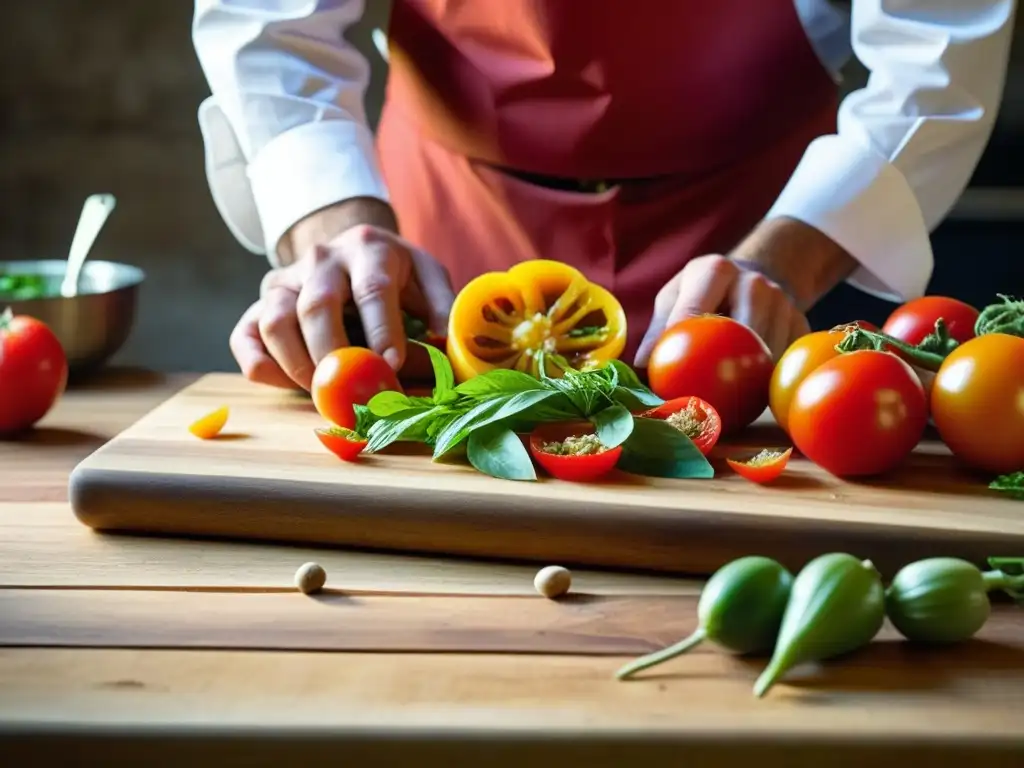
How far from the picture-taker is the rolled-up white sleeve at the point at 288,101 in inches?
51.4

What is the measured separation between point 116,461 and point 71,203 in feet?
5.90

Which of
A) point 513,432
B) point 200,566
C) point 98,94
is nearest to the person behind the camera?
point 200,566

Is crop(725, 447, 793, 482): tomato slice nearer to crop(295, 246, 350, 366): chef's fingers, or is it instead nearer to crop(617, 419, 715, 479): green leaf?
crop(617, 419, 715, 479): green leaf

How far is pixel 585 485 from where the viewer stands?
863 mm

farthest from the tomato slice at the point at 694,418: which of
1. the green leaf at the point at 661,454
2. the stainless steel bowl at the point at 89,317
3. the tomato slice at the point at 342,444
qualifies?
the stainless steel bowl at the point at 89,317

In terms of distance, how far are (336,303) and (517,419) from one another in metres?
0.29

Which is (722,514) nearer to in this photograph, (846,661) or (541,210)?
(846,661)

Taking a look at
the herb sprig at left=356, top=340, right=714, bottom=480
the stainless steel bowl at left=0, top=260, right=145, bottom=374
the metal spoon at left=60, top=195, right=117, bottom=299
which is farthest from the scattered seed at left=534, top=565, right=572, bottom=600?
the metal spoon at left=60, top=195, right=117, bottom=299

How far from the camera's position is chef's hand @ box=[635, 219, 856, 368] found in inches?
45.7

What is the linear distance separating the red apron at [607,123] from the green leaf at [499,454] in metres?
0.56

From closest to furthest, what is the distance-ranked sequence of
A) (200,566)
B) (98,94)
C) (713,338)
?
(200,566) < (713,338) < (98,94)

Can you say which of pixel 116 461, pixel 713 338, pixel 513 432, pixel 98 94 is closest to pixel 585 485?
pixel 513 432

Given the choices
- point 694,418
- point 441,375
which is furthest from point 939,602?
point 441,375

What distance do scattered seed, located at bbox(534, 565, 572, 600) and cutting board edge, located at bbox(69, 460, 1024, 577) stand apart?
0.20 ft
